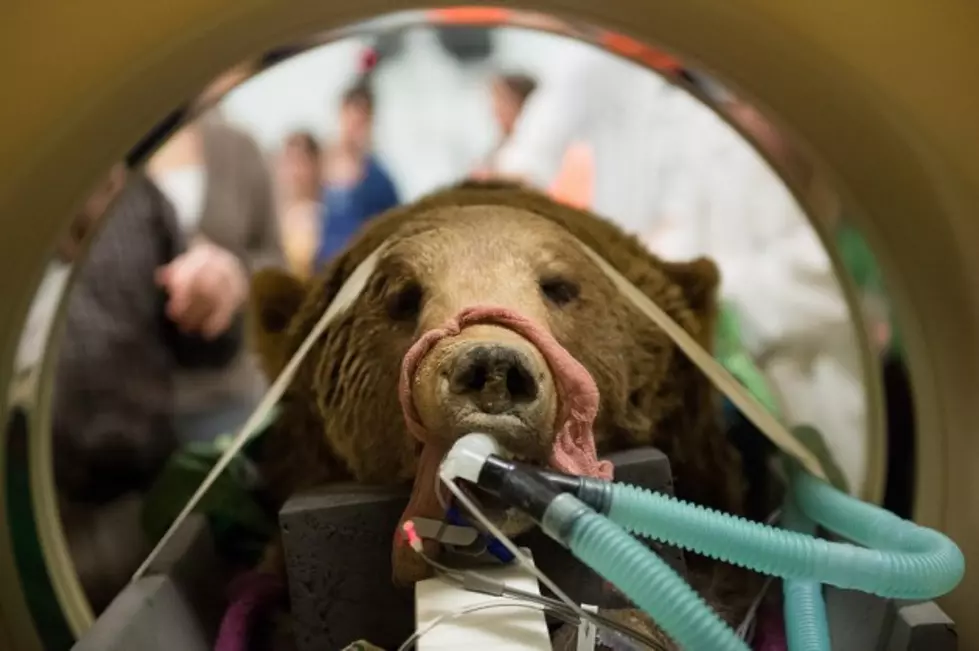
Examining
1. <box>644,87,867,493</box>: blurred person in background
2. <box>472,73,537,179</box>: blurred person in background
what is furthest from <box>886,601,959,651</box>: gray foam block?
<box>472,73,537,179</box>: blurred person in background

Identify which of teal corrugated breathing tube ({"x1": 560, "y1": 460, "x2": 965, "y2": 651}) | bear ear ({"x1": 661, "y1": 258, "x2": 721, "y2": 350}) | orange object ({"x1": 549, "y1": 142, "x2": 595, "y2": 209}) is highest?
orange object ({"x1": 549, "y1": 142, "x2": 595, "y2": 209})

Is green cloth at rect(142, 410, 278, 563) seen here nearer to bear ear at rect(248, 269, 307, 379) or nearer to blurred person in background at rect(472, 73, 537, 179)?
bear ear at rect(248, 269, 307, 379)

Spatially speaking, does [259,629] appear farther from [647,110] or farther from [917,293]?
[647,110]

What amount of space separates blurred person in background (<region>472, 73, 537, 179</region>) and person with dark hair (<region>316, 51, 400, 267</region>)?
16 cm

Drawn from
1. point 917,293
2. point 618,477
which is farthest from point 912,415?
point 618,477

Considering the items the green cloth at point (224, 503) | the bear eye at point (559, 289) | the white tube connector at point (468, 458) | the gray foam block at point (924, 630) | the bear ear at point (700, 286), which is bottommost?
the green cloth at point (224, 503)

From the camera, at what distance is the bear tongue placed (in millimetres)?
672

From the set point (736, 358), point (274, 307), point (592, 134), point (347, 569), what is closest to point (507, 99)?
point (592, 134)

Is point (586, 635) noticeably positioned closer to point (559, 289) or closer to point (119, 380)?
point (559, 289)

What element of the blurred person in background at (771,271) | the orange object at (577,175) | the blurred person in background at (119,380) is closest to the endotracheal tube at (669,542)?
the blurred person in background at (771,271)

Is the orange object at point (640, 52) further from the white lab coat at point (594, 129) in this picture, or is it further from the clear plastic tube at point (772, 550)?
the white lab coat at point (594, 129)

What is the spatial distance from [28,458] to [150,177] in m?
0.59

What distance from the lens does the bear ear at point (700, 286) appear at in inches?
35.7

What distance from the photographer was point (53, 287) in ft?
2.76
